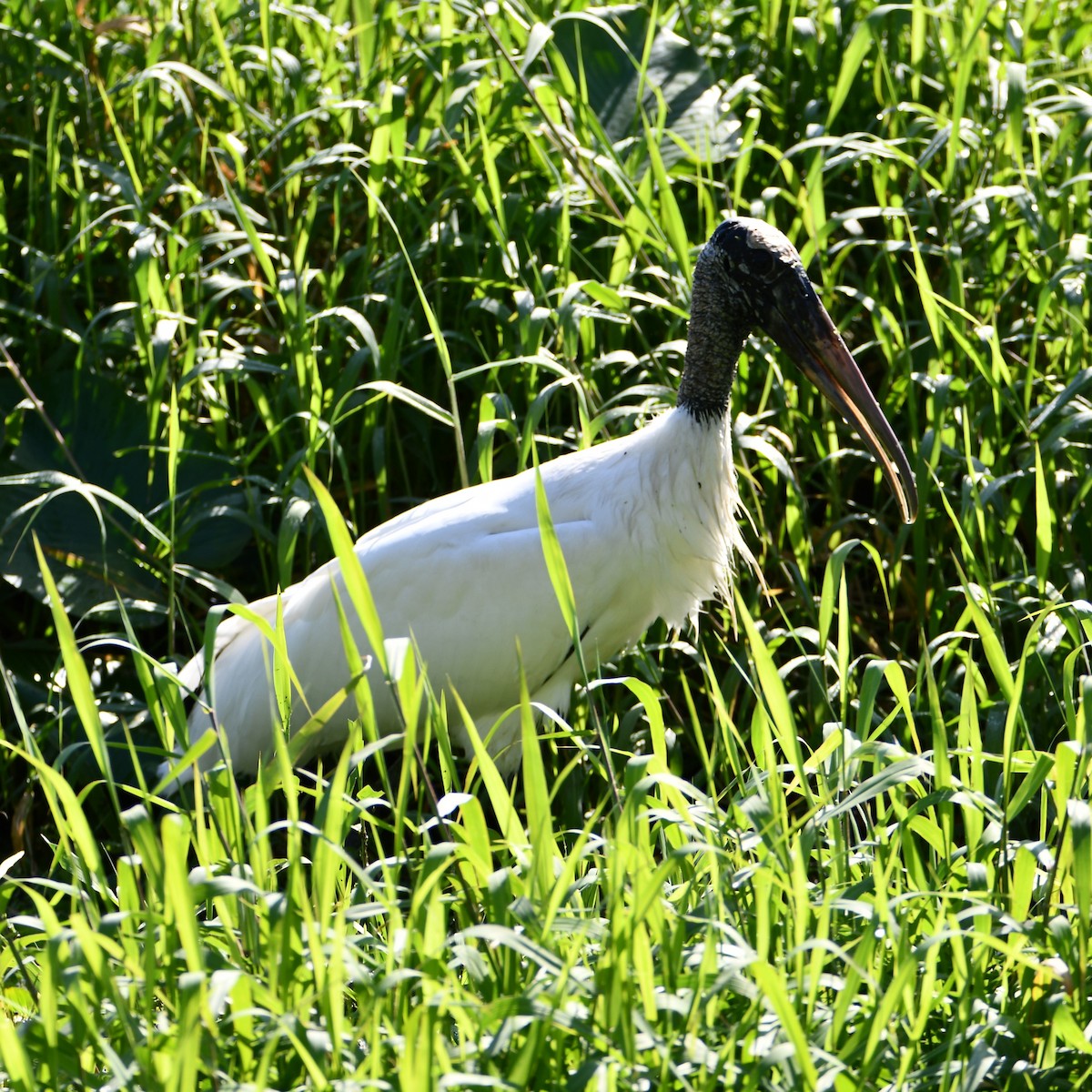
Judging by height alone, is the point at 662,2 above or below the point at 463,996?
above

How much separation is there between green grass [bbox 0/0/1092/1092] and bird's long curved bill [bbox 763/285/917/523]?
17 cm

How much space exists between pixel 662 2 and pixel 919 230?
1083 millimetres

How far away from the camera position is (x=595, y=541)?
2934 mm

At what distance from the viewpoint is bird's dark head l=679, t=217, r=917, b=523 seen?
279 centimetres

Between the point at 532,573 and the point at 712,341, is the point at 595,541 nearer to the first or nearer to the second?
the point at 532,573

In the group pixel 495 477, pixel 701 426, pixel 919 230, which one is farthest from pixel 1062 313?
pixel 495 477

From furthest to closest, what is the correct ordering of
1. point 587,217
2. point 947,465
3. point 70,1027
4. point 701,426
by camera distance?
point 587,217 < point 947,465 < point 701,426 < point 70,1027

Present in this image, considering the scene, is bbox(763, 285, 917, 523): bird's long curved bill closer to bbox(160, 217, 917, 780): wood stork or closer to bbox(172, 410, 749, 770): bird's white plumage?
bbox(160, 217, 917, 780): wood stork

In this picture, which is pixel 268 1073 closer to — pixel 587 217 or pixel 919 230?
pixel 587 217

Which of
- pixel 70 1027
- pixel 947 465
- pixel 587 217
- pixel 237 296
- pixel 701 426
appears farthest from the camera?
pixel 237 296

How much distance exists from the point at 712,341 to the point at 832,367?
25cm

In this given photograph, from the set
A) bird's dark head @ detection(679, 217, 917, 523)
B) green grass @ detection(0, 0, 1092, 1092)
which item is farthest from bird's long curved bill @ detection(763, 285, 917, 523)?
green grass @ detection(0, 0, 1092, 1092)

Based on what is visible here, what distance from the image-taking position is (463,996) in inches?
67.8

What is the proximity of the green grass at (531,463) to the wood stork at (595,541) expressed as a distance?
0.47 ft
